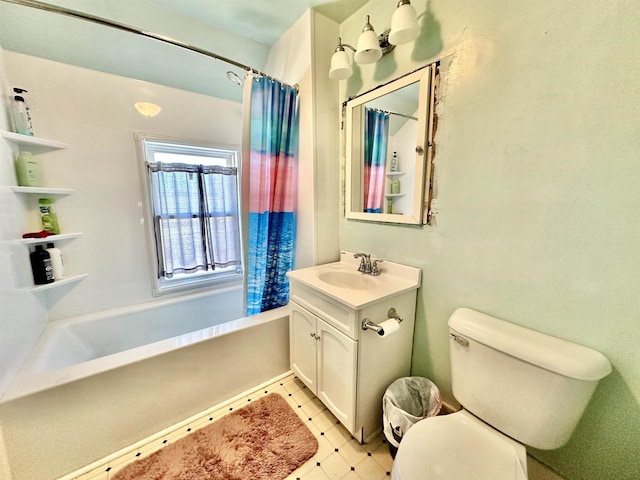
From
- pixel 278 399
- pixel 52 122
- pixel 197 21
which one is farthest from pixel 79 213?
pixel 278 399

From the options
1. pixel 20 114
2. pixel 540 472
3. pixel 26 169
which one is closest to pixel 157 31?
pixel 20 114

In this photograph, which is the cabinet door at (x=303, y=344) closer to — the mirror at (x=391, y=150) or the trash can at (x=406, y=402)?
the trash can at (x=406, y=402)

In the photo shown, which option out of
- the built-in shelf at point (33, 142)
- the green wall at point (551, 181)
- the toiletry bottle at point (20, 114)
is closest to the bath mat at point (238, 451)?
the green wall at point (551, 181)

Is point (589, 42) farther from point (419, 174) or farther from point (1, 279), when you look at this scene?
point (1, 279)

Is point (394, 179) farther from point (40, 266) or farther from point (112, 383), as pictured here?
point (40, 266)

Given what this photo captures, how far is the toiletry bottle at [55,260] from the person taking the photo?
5.02 ft

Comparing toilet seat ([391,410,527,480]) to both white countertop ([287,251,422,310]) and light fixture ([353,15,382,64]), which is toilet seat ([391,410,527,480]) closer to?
white countertop ([287,251,422,310])

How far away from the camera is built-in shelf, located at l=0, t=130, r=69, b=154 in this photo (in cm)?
128

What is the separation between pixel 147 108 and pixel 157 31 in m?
0.50

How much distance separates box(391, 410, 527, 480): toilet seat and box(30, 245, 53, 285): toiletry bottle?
2149 mm

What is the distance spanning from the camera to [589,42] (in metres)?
0.77

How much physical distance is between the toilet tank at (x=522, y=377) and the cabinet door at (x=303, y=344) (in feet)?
2.38

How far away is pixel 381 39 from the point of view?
51.3 inches

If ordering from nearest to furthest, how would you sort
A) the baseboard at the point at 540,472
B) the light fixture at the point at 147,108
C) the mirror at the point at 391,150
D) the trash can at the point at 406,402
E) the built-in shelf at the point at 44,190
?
the baseboard at the point at 540,472, the trash can at the point at 406,402, the mirror at the point at 391,150, the built-in shelf at the point at 44,190, the light fixture at the point at 147,108
